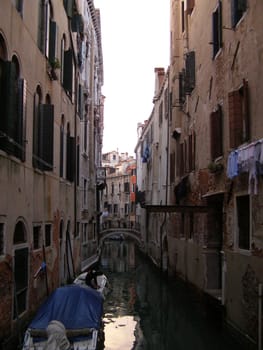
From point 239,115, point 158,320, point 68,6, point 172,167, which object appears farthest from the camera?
point 172,167

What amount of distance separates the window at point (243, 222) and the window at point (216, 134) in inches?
75.4

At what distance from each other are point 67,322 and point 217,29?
7.89 metres

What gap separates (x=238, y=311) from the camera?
10.5 m

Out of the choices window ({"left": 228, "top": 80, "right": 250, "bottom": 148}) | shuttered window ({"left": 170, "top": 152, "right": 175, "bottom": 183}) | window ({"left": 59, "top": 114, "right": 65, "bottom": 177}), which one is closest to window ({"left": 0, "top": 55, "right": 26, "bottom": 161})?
window ({"left": 228, "top": 80, "right": 250, "bottom": 148})

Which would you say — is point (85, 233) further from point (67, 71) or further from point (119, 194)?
point (119, 194)

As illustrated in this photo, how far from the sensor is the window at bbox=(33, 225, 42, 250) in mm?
11406

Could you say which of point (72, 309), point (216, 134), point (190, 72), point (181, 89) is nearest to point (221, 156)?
point (216, 134)

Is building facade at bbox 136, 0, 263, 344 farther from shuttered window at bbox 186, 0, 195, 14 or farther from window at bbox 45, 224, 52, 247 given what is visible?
window at bbox 45, 224, 52, 247

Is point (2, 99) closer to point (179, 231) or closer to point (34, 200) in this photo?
point (34, 200)

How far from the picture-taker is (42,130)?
11625mm

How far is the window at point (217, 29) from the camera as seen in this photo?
1260 cm

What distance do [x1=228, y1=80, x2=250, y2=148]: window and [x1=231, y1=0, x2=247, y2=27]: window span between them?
1.43 meters

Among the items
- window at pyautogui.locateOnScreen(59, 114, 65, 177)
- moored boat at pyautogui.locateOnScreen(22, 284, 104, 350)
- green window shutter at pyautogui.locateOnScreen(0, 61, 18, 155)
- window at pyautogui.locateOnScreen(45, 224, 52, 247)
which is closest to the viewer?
moored boat at pyautogui.locateOnScreen(22, 284, 104, 350)

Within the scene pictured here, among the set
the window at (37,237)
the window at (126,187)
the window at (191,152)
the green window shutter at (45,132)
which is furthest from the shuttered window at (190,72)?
the window at (126,187)
